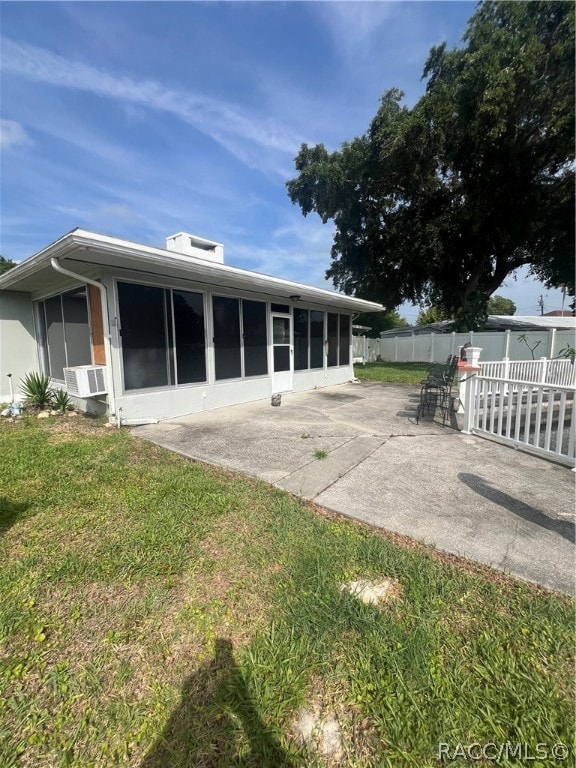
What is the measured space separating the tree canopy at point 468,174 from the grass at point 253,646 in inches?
527

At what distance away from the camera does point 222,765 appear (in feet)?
3.81

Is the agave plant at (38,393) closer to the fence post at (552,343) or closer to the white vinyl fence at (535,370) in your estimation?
the white vinyl fence at (535,370)

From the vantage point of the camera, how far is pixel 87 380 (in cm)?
527

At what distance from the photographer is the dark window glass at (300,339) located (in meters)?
8.98

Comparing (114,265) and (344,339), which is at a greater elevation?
(114,265)

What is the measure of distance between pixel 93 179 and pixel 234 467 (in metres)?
11.0

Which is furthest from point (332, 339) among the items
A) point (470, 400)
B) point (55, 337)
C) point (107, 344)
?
point (55, 337)

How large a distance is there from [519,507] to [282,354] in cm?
638

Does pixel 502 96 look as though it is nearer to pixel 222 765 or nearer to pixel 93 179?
pixel 93 179

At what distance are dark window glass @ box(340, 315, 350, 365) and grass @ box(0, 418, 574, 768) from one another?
8.75 meters

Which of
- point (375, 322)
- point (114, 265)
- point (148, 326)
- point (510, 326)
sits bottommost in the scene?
point (148, 326)

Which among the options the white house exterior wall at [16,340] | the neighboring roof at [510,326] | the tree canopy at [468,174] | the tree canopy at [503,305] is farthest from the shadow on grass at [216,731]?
the tree canopy at [503,305]

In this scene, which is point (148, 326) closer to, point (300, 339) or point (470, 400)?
point (300, 339)

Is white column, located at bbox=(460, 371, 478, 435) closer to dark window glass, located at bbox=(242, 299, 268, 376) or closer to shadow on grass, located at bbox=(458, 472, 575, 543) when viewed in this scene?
shadow on grass, located at bbox=(458, 472, 575, 543)
